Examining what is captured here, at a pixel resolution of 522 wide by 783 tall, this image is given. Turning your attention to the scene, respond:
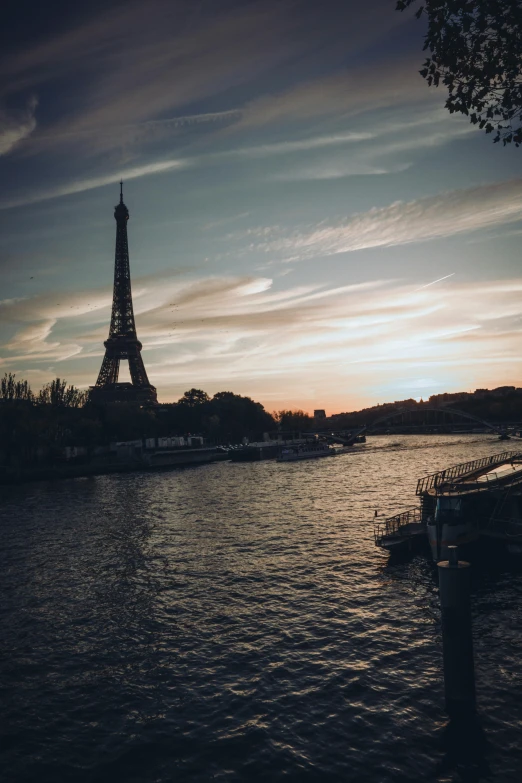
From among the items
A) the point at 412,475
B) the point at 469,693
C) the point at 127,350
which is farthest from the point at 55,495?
the point at 127,350

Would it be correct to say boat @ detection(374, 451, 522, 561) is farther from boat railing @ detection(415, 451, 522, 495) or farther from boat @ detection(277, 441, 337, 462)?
boat @ detection(277, 441, 337, 462)

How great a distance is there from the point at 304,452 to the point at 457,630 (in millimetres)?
143006

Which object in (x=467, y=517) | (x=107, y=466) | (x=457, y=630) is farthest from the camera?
(x=107, y=466)

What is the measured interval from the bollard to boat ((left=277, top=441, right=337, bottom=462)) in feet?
434

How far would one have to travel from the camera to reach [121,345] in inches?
6988

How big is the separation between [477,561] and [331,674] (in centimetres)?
1770

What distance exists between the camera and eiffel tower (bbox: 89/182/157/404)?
173250 mm

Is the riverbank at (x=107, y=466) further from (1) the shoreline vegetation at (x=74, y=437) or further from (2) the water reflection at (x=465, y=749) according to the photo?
(2) the water reflection at (x=465, y=749)

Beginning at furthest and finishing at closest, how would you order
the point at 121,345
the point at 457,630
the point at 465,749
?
the point at 121,345, the point at 457,630, the point at 465,749

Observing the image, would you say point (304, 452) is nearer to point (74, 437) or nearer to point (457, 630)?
point (74, 437)

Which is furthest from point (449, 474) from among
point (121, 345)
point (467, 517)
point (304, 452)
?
point (121, 345)

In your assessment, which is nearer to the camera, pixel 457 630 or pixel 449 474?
pixel 457 630

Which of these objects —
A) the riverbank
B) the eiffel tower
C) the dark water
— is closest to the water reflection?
the dark water

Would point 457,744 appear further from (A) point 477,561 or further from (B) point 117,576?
(B) point 117,576
